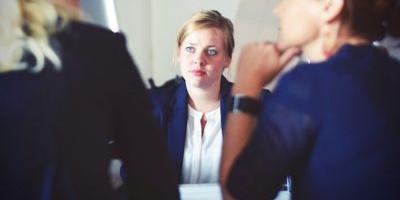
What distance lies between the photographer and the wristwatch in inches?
25.5

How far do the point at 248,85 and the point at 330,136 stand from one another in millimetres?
158

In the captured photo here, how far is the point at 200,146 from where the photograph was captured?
73 centimetres

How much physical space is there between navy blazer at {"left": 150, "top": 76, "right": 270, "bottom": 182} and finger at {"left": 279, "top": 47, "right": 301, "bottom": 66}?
0.33 feet

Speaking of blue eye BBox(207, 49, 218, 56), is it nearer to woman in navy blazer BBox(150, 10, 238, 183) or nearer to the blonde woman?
woman in navy blazer BBox(150, 10, 238, 183)

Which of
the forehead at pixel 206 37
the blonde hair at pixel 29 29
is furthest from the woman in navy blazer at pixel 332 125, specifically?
the blonde hair at pixel 29 29

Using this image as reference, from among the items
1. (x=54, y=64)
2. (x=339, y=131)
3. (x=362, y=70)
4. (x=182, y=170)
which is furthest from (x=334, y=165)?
(x=54, y=64)

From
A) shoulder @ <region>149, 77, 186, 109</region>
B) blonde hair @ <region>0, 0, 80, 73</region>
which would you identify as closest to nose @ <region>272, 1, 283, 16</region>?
shoulder @ <region>149, 77, 186, 109</region>

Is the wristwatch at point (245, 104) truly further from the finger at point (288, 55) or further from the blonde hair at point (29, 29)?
the blonde hair at point (29, 29)

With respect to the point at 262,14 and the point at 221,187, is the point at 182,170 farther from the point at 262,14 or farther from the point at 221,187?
the point at 262,14

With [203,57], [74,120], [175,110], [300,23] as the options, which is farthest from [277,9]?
[74,120]

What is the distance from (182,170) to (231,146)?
0.12 m

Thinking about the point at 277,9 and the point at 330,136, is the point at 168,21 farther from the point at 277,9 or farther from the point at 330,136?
the point at 330,136

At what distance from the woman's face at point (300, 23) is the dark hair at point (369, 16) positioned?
0.16ft

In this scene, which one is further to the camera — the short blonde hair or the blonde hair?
the short blonde hair
